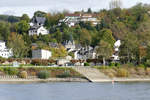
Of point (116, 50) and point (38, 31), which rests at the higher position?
point (38, 31)

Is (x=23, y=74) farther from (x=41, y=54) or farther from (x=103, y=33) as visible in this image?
(x=103, y=33)

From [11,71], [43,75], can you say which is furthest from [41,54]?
[43,75]

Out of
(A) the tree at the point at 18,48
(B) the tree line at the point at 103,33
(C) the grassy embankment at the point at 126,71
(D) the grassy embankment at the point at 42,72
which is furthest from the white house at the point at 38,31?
(D) the grassy embankment at the point at 42,72

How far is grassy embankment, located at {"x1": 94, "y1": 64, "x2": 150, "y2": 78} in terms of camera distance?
57188 mm

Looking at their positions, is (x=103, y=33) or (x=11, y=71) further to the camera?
(x=103, y=33)

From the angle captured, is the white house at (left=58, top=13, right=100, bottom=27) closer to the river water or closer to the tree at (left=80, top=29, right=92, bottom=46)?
the tree at (left=80, top=29, right=92, bottom=46)

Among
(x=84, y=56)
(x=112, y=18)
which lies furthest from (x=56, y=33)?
(x=112, y=18)

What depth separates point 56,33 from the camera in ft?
290

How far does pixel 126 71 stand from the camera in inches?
2295

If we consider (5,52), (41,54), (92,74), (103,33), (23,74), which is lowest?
(92,74)

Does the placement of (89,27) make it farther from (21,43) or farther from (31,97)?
(31,97)

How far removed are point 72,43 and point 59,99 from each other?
5239 centimetres

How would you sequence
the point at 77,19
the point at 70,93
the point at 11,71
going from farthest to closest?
the point at 77,19 → the point at 11,71 → the point at 70,93

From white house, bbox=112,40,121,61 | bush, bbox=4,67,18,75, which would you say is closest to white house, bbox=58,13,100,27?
white house, bbox=112,40,121,61
